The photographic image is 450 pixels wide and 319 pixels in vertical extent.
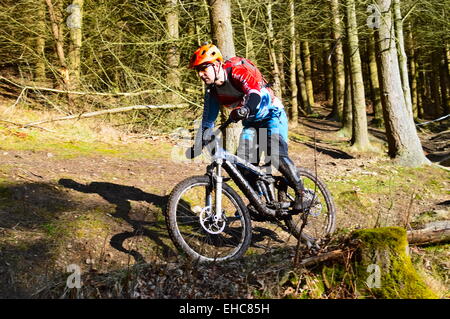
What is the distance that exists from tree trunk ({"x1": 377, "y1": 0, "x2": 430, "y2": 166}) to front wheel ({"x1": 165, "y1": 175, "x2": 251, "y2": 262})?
6.75 m

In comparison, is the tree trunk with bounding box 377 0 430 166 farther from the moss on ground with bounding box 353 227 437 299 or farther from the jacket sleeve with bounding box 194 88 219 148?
the moss on ground with bounding box 353 227 437 299

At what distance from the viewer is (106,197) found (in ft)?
19.3

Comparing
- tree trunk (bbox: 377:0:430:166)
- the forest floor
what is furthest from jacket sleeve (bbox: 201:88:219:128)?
tree trunk (bbox: 377:0:430:166)

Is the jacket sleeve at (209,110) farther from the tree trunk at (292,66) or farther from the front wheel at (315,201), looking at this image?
the tree trunk at (292,66)

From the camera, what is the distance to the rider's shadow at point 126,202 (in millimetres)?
4609

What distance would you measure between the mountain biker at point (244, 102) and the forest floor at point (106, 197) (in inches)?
22.7

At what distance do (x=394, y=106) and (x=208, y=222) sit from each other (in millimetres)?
7376

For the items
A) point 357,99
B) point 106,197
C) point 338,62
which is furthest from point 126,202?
point 338,62

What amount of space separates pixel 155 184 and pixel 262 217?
2719 mm

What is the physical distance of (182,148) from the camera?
10594 mm

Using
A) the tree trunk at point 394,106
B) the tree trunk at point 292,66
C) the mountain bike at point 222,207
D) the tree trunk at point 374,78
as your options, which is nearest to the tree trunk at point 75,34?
the tree trunk at point 292,66
